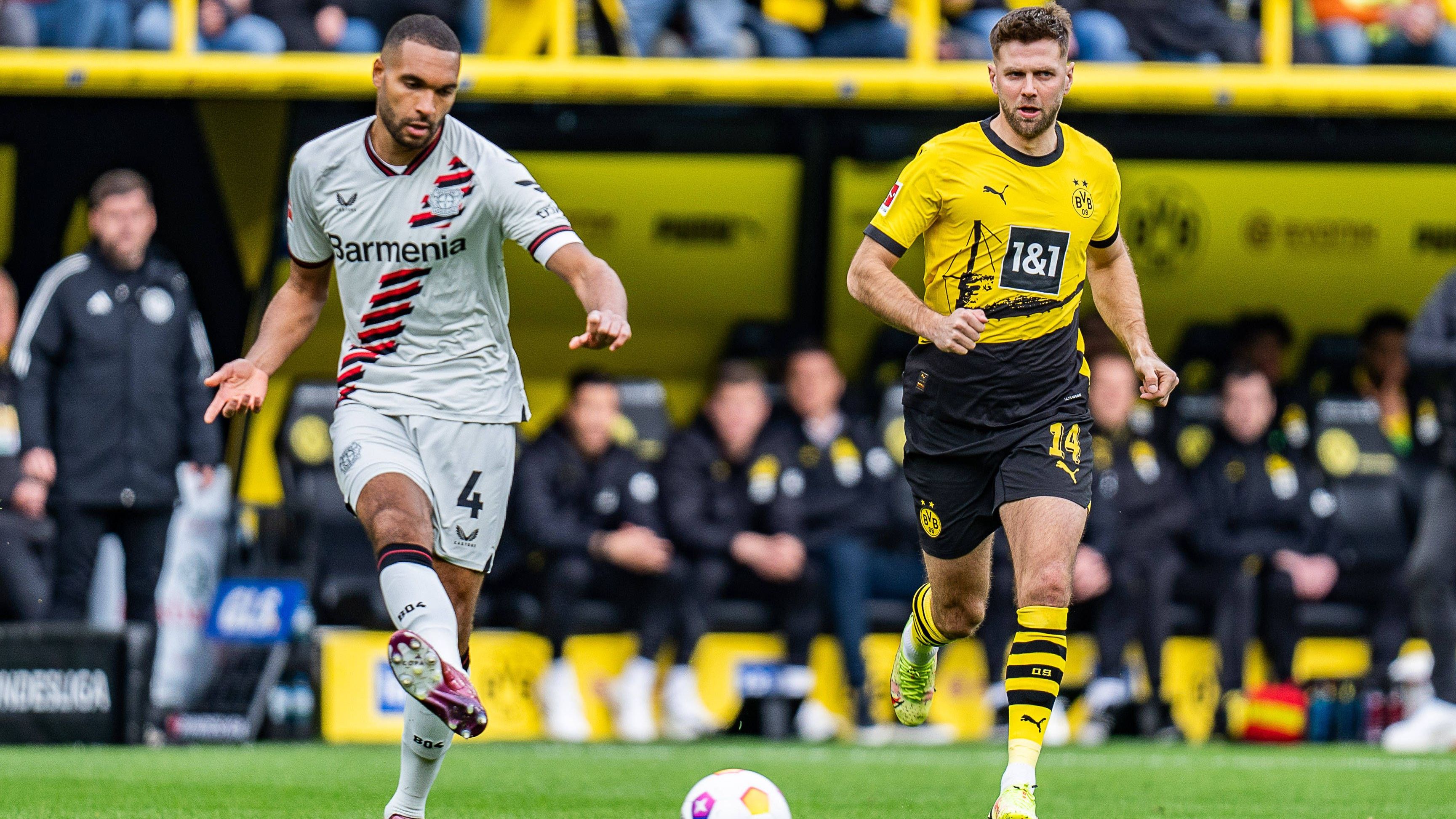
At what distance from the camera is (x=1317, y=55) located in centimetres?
1001

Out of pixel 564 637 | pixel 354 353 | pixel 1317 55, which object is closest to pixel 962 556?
pixel 354 353

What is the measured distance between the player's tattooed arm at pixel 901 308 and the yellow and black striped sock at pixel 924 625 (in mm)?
972

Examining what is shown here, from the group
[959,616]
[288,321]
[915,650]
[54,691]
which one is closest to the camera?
[288,321]

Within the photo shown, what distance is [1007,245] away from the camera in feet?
18.7

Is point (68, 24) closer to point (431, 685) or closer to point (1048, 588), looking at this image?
point (431, 685)

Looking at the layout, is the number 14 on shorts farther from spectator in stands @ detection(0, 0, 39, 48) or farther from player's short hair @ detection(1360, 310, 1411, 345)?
player's short hair @ detection(1360, 310, 1411, 345)

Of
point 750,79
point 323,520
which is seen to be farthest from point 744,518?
point 750,79

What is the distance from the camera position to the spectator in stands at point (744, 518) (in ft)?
32.9

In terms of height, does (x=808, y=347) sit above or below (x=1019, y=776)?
above

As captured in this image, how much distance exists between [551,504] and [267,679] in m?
1.59

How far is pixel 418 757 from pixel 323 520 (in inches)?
210

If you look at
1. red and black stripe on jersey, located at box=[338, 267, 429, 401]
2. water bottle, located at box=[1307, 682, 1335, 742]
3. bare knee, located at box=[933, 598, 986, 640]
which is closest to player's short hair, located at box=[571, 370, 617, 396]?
water bottle, located at box=[1307, 682, 1335, 742]

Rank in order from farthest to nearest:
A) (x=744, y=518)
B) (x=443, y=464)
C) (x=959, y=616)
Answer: (x=744, y=518) < (x=959, y=616) < (x=443, y=464)

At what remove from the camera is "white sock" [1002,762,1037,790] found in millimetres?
5152
